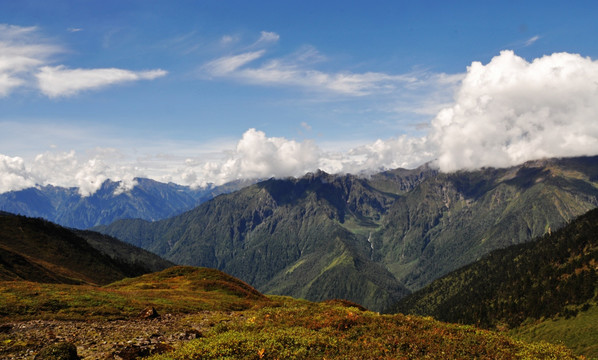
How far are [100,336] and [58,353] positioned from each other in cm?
834

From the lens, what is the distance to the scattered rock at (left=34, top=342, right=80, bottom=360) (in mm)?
19125

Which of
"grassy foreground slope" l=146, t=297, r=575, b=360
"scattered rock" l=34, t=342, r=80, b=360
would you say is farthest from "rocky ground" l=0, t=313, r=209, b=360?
"grassy foreground slope" l=146, t=297, r=575, b=360

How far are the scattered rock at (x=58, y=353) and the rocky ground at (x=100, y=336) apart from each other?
1449 millimetres

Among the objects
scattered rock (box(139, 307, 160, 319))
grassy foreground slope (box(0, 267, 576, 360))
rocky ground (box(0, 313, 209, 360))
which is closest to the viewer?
→ grassy foreground slope (box(0, 267, 576, 360))

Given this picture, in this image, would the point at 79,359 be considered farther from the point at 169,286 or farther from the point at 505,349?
the point at 169,286

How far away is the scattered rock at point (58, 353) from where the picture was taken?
62.7 feet

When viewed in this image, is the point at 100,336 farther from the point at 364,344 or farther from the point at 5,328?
the point at 364,344

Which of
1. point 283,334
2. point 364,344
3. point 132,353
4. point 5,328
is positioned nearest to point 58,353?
point 132,353

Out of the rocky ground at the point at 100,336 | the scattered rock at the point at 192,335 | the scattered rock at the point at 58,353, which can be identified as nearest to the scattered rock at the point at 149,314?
the rocky ground at the point at 100,336

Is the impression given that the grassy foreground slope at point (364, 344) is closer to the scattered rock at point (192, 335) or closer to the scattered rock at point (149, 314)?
the scattered rock at point (192, 335)

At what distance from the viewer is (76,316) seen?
34.4 meters

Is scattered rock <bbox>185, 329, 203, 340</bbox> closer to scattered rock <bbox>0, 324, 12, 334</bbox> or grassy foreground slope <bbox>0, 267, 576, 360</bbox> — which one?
grassy foreground slope <bbox>0, 267, 576, 360</bbox>

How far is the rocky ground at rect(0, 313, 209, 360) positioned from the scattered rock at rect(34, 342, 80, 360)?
1449 mm

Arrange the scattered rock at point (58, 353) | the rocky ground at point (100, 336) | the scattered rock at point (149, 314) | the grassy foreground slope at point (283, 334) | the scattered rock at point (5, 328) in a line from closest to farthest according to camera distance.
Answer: the scattered rock at point (58, 353)
the grassy foreground slope at point (283, 334)
the rocky ground at point (100, 336)
the scattered rock at point (5, 328)
the scattered rock at point (149, 314)
